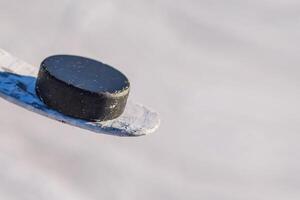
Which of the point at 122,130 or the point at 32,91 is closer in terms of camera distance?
the point at 122,130

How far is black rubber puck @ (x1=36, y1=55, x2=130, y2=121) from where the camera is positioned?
3.29 meters

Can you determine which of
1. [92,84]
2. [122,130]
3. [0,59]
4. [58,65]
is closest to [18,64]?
[0,59]

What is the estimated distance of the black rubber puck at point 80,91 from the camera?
3.29 m

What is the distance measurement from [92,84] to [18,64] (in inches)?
24.9

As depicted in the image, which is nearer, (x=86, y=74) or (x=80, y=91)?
(x=80, y=91)

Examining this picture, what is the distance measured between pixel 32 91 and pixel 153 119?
798 mm

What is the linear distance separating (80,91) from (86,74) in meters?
0.23

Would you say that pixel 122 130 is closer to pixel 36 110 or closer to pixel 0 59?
pixel 36 110

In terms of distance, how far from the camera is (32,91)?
3.45 meters

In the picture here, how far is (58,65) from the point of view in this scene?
11.4 ft

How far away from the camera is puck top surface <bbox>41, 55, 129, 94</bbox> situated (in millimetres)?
3330

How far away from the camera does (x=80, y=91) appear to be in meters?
3.27

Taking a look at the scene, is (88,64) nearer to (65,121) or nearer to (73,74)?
(73,74)

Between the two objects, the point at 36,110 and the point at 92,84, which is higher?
the point at 92,84
